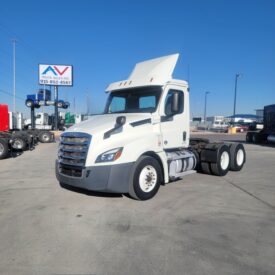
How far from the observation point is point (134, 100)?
816 centimetres

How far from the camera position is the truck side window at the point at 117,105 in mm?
8338

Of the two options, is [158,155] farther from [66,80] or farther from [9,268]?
[66,80]

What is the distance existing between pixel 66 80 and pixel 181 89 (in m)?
34.5

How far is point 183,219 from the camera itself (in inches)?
227

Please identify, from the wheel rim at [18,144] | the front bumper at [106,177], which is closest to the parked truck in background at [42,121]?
the wheel rim at [18,144]

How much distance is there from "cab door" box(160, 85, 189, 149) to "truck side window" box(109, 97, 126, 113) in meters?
1.23

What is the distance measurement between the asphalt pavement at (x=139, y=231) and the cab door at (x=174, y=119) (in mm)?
1277

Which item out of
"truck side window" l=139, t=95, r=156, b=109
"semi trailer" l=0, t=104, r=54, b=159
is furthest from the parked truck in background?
"truck side window" l=139, t=95, r=156, b=109

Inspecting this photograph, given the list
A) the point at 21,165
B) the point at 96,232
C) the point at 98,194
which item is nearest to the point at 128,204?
the point at 98,194

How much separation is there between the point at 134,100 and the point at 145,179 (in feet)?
7.37

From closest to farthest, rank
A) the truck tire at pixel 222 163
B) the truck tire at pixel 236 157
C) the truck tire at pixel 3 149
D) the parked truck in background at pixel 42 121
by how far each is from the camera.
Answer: the truck tire at pixel 222 163
the truck tire at pixel 236 157
the truck tire at pixel 3 149
the parked truck in background at pixel 42 121

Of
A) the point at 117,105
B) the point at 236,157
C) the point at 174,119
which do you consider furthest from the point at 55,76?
the point at 174,119

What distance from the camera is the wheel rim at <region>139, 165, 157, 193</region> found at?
6971 mm

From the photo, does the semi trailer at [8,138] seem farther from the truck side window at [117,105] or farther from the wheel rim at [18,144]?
the truck side window at [117,105]
